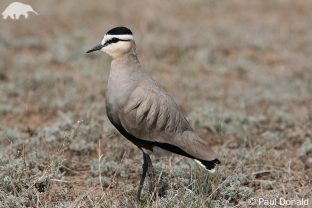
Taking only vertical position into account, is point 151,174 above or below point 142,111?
below

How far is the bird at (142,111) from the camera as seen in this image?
17.9 ft

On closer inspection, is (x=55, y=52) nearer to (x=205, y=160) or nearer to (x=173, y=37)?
(x=173, y=37)

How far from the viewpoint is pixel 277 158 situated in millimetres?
7121

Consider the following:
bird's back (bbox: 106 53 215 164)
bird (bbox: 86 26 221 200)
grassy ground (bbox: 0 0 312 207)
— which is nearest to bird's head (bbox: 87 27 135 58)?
bird (bbox: 86 26 221 200)

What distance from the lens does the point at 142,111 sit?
216 inches

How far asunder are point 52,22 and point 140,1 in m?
2.43

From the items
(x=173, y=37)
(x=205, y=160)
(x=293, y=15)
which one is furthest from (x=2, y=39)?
(x=205, y=160)

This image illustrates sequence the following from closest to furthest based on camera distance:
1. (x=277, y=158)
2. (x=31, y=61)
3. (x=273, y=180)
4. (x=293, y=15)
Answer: (x=273, y=180)
(x=277, y=158)
(x=31, y=61)
(x=293, y=15)

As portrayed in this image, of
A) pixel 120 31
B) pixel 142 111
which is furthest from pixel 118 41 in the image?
pixel 142 111

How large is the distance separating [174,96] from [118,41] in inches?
174

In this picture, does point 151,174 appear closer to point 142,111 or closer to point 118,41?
point 142,111

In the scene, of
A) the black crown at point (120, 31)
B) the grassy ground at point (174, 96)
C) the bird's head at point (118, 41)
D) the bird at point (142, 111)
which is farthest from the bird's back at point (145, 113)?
the grassy ground at point (174, 96)

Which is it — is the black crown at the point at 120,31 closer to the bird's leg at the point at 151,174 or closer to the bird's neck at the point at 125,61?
the bird's neck at the point at 125,61

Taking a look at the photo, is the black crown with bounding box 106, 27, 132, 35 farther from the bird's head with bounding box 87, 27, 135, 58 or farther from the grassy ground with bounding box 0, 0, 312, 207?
the grassy ground with bounding box 0, 0, 312, 207
